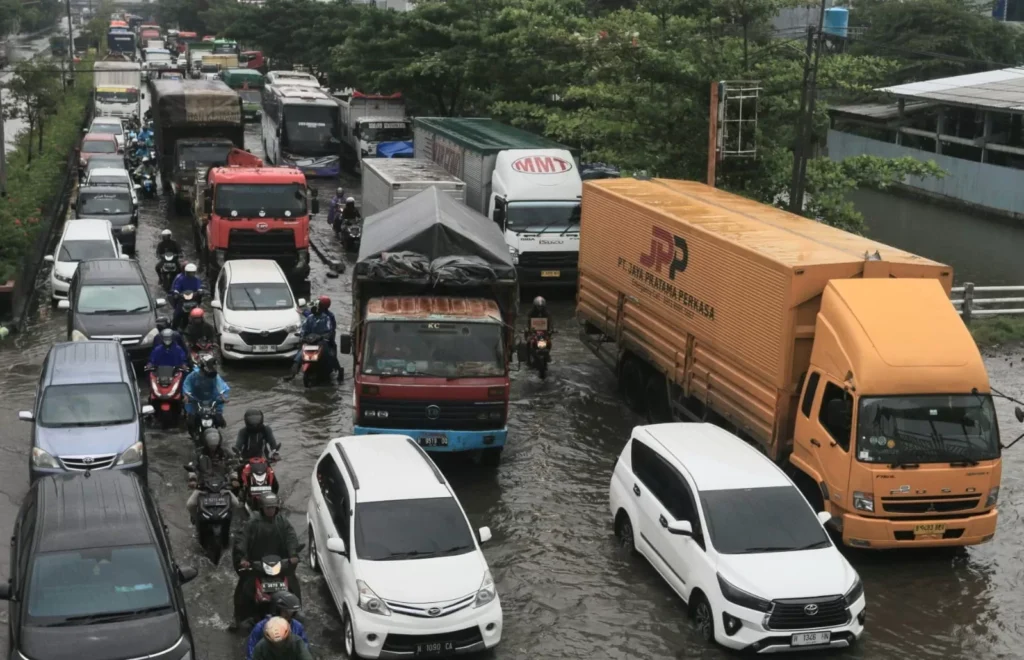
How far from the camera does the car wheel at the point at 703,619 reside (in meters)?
11.3

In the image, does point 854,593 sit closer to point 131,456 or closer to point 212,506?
point 212,506

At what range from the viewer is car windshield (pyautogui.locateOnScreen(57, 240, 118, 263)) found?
25.0 m

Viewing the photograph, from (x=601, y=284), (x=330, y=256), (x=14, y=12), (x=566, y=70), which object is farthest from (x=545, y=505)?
(x=14, y=12)

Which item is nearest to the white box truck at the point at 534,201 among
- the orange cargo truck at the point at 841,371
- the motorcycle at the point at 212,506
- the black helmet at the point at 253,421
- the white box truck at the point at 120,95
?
the orange cargo truck at the point at 841,371

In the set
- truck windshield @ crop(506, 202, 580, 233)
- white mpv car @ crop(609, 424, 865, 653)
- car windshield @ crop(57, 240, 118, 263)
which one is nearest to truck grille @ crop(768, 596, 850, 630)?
white mpv car @ crop(609, 424, 865, 653)

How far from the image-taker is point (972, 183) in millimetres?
42406

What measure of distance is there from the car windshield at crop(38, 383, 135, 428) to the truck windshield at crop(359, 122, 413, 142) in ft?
94.8

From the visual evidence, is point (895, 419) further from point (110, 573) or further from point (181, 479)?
point (181, 479)

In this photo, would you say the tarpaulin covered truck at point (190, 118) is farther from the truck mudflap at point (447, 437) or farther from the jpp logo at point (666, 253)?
the truck mudflap at point (447, 437)

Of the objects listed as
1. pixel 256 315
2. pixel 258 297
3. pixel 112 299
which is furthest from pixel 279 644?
pixel 258 297

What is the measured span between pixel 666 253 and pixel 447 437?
461cm

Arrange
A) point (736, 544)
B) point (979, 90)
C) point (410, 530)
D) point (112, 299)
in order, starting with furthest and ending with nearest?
1. point (979, 90)
2. point (112, 299)
3. point (736, 544)
4. point (410, 530)

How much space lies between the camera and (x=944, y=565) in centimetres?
1352

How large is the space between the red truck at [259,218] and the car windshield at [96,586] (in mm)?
15942
